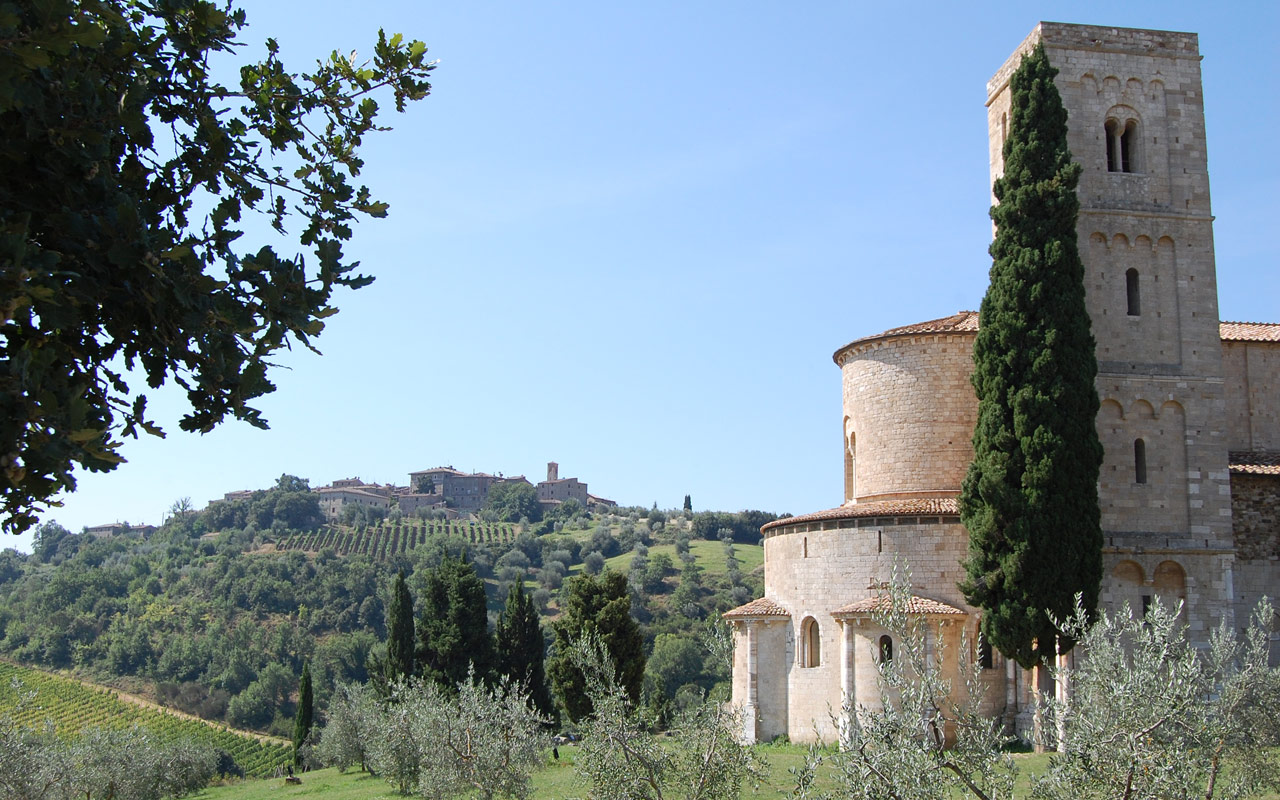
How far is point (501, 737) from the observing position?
47.5ft

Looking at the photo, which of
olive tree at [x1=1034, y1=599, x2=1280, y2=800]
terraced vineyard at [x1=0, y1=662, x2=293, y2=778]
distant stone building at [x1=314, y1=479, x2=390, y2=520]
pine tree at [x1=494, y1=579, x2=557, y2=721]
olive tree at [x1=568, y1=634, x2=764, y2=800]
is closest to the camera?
olive tree at [x1=1034, y1=599, x2=1280, y2=800]

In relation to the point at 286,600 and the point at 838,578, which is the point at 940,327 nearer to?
the point at 838,578

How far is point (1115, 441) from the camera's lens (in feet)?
75.4

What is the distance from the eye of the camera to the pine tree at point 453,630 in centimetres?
3388

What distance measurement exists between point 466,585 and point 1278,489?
23.3 m

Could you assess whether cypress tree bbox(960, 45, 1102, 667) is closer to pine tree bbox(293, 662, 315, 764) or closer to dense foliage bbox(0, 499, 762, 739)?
dense foliage bbox(0, 499, 762, 739)

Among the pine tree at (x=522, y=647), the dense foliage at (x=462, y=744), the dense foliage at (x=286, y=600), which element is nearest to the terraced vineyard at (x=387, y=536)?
the dense foliage at (x=286, y=600)

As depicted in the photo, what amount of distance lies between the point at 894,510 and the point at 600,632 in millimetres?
10456

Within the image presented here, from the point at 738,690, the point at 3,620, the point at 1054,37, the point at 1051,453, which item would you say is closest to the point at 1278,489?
the point at 1051,453

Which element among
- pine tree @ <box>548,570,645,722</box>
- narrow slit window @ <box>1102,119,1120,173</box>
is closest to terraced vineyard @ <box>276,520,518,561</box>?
pine tree @ <box>548,570,645,722</box>

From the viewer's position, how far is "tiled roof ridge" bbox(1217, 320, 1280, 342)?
25.1 metres

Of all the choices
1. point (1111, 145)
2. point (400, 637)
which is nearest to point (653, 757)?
point (1111, 145)

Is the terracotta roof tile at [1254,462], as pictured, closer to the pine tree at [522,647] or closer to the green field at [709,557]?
the pine tree at [522,647]

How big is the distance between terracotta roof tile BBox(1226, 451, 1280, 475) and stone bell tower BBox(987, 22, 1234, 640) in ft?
2.49
